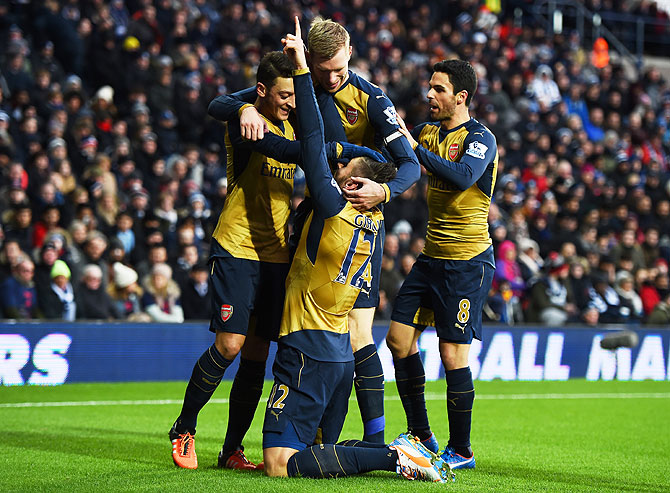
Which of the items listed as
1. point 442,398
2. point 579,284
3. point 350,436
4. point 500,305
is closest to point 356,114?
point 350,436

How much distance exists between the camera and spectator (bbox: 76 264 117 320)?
12.1 metres

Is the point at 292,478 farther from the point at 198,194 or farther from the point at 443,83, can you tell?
the point at 198,194

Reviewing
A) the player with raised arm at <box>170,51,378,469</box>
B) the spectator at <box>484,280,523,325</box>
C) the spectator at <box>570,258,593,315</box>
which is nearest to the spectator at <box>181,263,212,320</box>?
the spectator at <box>484,280,523,325</box>

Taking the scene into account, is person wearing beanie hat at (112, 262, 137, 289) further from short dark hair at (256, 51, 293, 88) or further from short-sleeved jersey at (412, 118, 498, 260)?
short dark hair at (256, 51, 293, 88)

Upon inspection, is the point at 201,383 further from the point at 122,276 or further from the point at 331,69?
the point at 122,276

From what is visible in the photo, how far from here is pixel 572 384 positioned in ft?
46.4

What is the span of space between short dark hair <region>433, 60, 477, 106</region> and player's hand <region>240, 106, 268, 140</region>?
1.51 meters

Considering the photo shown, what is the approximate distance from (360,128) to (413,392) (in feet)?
6.06

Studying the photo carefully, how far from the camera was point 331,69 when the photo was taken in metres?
5.94

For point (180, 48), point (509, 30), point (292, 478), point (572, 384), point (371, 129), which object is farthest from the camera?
point (509, 30)

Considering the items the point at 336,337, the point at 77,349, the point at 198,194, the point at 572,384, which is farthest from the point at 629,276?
the point at 336,337

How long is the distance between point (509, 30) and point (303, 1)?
6010 mm

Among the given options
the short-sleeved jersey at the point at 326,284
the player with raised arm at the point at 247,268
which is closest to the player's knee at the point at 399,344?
the player with raised arm at the point at 247,268

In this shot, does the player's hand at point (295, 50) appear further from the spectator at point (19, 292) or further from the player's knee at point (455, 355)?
the spectator at point (19, 292)
